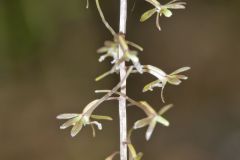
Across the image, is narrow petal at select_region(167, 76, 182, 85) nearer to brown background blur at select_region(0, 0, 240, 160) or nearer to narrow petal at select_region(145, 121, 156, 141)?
narrow petal at select_region(145, 121, 156, 141)

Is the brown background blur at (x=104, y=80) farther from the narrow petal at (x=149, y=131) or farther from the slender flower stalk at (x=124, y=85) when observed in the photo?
the narrow petal at (x=149, y=131)

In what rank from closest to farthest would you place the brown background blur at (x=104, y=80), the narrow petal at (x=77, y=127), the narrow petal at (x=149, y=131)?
the narrow petal at (x=149, y=131) → the narrow petal at (x=77, y=127) → the brown background blur at (x=104, y=80)

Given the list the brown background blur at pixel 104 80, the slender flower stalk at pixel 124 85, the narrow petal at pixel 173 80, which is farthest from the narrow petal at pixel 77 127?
the brown background blur at pixel 104 80

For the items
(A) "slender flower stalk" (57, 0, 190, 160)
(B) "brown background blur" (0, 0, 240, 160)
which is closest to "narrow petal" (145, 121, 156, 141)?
(A) "slender flower stalk" (57, 0, 190, 160)

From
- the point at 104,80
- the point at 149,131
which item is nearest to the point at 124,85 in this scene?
the point at 149,131

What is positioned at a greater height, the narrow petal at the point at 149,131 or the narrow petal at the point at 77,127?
the narrow petal at the point at 77,127

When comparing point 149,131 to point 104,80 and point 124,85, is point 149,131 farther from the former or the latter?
point 104,80
